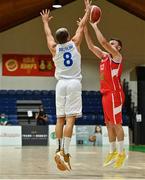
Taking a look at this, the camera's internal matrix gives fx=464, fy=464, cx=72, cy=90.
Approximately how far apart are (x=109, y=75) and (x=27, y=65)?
590 inches

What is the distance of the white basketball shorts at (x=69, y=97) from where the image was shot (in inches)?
231

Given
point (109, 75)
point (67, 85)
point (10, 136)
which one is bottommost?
point (10, 136)

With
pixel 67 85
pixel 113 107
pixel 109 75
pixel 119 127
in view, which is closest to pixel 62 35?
pixel 67 85

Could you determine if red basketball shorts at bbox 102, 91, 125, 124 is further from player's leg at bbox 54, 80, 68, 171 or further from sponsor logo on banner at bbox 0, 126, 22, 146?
sponsor logo on banner at bbox 0, 126, 22, 146

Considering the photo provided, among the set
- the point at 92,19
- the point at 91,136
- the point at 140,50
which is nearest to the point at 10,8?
the point at 91,136

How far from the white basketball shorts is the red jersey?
73cm

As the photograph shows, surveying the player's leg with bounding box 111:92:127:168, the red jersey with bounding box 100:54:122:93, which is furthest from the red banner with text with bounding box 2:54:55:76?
the player's leg with bounding box 111:92:127:168

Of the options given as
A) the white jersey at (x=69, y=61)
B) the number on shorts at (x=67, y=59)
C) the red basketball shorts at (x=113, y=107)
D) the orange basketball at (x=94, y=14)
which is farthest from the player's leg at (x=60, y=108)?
the orange basketball at (x=94, y=14)

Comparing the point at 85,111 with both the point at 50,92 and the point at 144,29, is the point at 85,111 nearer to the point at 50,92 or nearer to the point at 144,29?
the point at 50,92

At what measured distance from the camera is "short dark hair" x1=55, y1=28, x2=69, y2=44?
582cm

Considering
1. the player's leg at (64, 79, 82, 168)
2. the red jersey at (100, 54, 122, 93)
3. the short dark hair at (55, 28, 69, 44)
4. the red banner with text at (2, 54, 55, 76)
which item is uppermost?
the red banner with text at (2, 54, 55, 76)

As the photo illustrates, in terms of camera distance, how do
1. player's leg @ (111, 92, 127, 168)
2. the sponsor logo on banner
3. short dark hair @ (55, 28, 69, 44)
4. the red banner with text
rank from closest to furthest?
short dark hair @ (55, 28, 69, 44), player's leg @ (111, 92, 127, 168), the sponsor logo on banner, the red banner with text

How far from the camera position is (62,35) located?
5.86m

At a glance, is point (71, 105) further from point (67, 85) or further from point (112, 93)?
point (112, 93)
